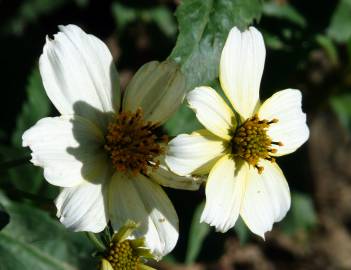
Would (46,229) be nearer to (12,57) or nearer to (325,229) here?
(12,57)

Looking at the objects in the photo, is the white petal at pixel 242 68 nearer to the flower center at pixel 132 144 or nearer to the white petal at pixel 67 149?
the flower center at pixel 132 144

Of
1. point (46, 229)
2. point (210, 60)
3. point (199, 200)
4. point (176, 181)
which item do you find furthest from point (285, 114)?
point (46, 229)

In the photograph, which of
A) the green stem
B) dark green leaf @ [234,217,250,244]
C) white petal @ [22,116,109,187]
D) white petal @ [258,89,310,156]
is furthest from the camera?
dark green leaf @ [234,217,250,244]

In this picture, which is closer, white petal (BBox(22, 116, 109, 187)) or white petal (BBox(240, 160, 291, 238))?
white petal (BBox(22, 116, 109, 187))

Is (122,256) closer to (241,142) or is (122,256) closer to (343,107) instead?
(241,142)

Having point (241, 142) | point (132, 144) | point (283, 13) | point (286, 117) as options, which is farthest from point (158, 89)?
point (283, 13)

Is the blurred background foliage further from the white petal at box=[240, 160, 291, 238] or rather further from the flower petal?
the white petal at box=[240, 160, 291, 238]

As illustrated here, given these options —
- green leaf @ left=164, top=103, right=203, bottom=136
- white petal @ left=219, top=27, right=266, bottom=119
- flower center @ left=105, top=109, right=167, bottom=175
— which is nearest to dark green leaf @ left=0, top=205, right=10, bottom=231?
flower center @ left=105, top=109, right=167, bottom=175
